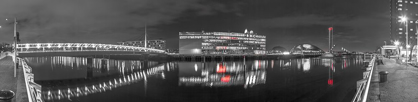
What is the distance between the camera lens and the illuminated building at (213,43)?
110 metres

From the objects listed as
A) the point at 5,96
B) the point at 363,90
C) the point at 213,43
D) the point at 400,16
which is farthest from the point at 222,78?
the point at 400,16

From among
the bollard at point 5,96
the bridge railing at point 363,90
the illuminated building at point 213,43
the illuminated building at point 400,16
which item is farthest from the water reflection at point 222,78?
the illuminated building at point 400,16

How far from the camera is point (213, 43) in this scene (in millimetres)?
112312

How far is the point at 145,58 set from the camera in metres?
68.8

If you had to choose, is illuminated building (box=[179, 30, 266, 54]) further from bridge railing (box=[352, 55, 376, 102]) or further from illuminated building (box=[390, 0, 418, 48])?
bridge railing (box=[352, 55, 376, 102])

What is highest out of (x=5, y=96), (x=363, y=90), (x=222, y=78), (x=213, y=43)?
(x=213, y=43)

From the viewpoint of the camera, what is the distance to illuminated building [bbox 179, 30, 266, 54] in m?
110

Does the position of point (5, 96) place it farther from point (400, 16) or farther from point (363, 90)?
point (400, 16)

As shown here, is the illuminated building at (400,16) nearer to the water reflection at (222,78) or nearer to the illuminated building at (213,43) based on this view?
the illuminated building at (213,43)

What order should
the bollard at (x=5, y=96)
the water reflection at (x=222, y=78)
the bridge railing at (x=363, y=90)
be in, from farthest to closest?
1. the water reflection at (x=222, y=78)
2. the bollard at (x=5, y=96)
3. the bridge railing at (x=363, y=90)

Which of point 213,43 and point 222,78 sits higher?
point 213,43

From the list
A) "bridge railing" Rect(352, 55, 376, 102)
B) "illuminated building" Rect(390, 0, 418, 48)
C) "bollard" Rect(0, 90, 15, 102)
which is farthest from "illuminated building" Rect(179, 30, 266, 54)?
"bollard" Rect(0, 90, 15, 102)

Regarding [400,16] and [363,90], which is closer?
[363,90]

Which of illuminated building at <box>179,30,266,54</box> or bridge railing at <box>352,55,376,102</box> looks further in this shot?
illuminated building at <box>179,30,266,54</box>
